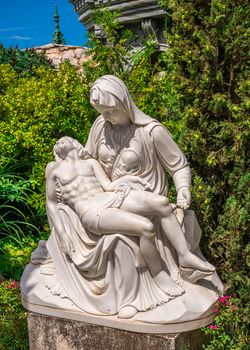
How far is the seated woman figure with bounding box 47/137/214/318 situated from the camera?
3113 mm

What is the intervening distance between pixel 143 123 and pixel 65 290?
1.27 m

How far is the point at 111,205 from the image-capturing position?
3225mm

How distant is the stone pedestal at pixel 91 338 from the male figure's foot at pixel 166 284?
265 millimetres

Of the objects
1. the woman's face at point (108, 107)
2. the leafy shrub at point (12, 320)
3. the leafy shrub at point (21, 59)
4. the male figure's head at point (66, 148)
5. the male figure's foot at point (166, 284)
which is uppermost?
the leafy shrub at point (21, 59)

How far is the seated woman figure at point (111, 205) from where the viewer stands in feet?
10.2

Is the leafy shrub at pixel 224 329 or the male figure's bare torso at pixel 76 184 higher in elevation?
the male figure's bare torso at pixel 76 184

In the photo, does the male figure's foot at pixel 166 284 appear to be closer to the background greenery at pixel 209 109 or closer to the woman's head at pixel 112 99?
the background greenery at pixel 209 109

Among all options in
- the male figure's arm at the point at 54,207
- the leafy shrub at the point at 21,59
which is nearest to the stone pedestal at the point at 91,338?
the male figure's arm at the point at 54,207

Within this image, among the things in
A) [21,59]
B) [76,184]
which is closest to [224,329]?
[76,184]

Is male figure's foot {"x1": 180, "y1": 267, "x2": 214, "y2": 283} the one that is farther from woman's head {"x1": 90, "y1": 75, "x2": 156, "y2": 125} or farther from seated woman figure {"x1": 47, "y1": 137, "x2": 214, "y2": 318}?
woman's head {"x1": 90, "y1": 75, "x2": 156, "y2": 125}

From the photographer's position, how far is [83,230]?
338cm

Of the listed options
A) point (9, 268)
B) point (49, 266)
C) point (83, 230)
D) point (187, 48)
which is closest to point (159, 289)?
point (83, 230)

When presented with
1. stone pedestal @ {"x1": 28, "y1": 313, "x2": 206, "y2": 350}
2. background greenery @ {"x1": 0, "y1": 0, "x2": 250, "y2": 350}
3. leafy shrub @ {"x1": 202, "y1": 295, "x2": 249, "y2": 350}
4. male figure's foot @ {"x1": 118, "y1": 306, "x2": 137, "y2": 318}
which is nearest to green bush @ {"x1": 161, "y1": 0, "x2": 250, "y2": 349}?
background greenery @ {"x1": 0, "y1": 0, "x2": 250, "y2": 350}

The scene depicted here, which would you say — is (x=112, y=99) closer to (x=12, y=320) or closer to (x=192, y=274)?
(x=192, y=274)
